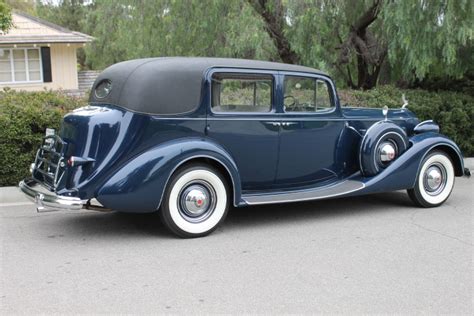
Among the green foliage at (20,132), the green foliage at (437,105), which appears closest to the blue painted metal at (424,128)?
the green foliage at (437,105)

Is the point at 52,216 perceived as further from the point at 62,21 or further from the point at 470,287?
the point at 62,21

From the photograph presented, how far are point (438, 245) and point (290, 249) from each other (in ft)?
4.91

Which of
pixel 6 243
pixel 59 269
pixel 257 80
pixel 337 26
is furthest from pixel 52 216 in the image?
pixel 337 26

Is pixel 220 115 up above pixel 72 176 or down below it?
above

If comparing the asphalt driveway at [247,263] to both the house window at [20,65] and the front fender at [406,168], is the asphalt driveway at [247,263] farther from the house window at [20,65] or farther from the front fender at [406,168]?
the house window at [20,65]

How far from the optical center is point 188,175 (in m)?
5.57

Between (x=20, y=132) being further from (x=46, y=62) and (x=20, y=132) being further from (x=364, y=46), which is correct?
(x=46, y=62)

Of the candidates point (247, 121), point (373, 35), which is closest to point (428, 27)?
point (373, 35)

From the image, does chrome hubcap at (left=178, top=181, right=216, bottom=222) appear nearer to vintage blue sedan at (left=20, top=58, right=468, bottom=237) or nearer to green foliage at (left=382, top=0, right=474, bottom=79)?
vintage blue sedan at (left=20, top=58, right=468, bottom=237)

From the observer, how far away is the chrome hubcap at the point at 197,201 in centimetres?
564

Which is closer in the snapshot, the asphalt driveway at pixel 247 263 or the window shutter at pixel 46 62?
the asphalt driveway at pixel 247 263

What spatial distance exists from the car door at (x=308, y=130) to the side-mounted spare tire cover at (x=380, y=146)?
0.32 metres

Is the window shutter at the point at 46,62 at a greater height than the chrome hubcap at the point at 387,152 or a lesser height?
greater

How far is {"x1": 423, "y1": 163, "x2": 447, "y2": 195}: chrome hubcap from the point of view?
706 centimetres
